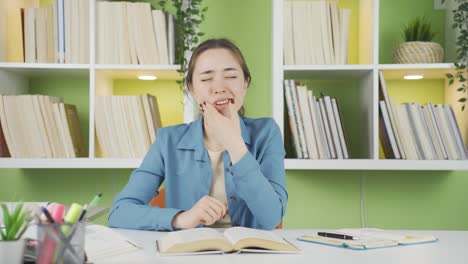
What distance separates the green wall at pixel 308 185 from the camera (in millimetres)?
2764

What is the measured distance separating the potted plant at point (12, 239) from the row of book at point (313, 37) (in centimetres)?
169

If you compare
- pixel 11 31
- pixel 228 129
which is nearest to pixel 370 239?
pixel 228 129

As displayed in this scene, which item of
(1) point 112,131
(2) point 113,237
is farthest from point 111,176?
(2) point 113,237

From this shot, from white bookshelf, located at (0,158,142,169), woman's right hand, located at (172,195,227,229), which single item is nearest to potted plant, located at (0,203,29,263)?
woman's right hand, located at (172,195,227,229)

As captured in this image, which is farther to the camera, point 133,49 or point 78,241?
point 133,49

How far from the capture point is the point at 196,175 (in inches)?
72.7

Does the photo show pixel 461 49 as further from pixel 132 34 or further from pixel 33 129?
pixel 33 129

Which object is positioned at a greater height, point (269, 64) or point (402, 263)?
point (269, 64)

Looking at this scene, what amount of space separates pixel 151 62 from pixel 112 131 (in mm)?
360

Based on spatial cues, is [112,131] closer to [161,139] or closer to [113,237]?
[161,139]

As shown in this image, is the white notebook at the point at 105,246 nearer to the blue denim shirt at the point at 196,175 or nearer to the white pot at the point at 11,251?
the white pot at the point at 11,251

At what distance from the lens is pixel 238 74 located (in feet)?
6.17

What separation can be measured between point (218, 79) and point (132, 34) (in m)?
0.82

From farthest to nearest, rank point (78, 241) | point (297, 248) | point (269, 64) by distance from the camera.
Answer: point (269, 64) → point (297, 248) → point (78, 241)
